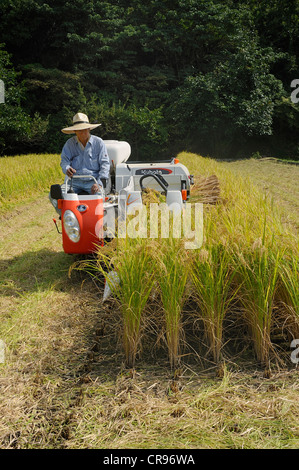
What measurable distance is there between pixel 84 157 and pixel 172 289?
2.63 metres

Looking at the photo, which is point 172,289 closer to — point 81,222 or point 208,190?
point 81,222

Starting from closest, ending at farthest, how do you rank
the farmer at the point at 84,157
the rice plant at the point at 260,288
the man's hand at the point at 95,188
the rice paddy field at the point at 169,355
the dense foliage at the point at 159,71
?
the rice paddy field at the point at 169,355
the rice plant at the point at 260,288
the man's hand at the point at 95,188
the farmer at the point at 84,157
the dense foliage at the point at 159,71

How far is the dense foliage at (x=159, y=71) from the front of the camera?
22875 millimetres

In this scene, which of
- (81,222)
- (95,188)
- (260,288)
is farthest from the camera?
(95,188)

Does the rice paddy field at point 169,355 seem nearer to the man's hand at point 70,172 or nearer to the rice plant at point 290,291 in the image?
the rice plant at point 290,291

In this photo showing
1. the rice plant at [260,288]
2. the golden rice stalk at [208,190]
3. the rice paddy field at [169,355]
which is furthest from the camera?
the golden rice stalk at [208,190]

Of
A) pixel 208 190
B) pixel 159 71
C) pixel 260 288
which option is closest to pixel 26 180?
pixel 208 190

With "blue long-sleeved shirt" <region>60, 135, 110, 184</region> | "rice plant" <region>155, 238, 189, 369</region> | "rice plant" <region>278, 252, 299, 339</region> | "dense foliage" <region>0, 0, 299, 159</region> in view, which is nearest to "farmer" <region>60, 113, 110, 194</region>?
"blue long-sleeved shirt" <region>60, 135, 110, 184</region>


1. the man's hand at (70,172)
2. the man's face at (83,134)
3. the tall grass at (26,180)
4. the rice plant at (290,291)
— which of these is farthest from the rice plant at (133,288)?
the tall grass at (26,180)

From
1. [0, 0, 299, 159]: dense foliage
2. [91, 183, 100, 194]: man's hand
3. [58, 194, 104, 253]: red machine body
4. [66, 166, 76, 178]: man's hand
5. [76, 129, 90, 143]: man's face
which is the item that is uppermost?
[0, 0, 299, 159]: dense foliage

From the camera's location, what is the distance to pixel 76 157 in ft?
16.1

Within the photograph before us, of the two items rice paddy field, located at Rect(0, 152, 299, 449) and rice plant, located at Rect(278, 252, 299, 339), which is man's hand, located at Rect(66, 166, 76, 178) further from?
rice plant, located at Rect(278, 252, 299, 339)

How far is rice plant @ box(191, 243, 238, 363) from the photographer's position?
9.00ft

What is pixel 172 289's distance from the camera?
2734 mm
